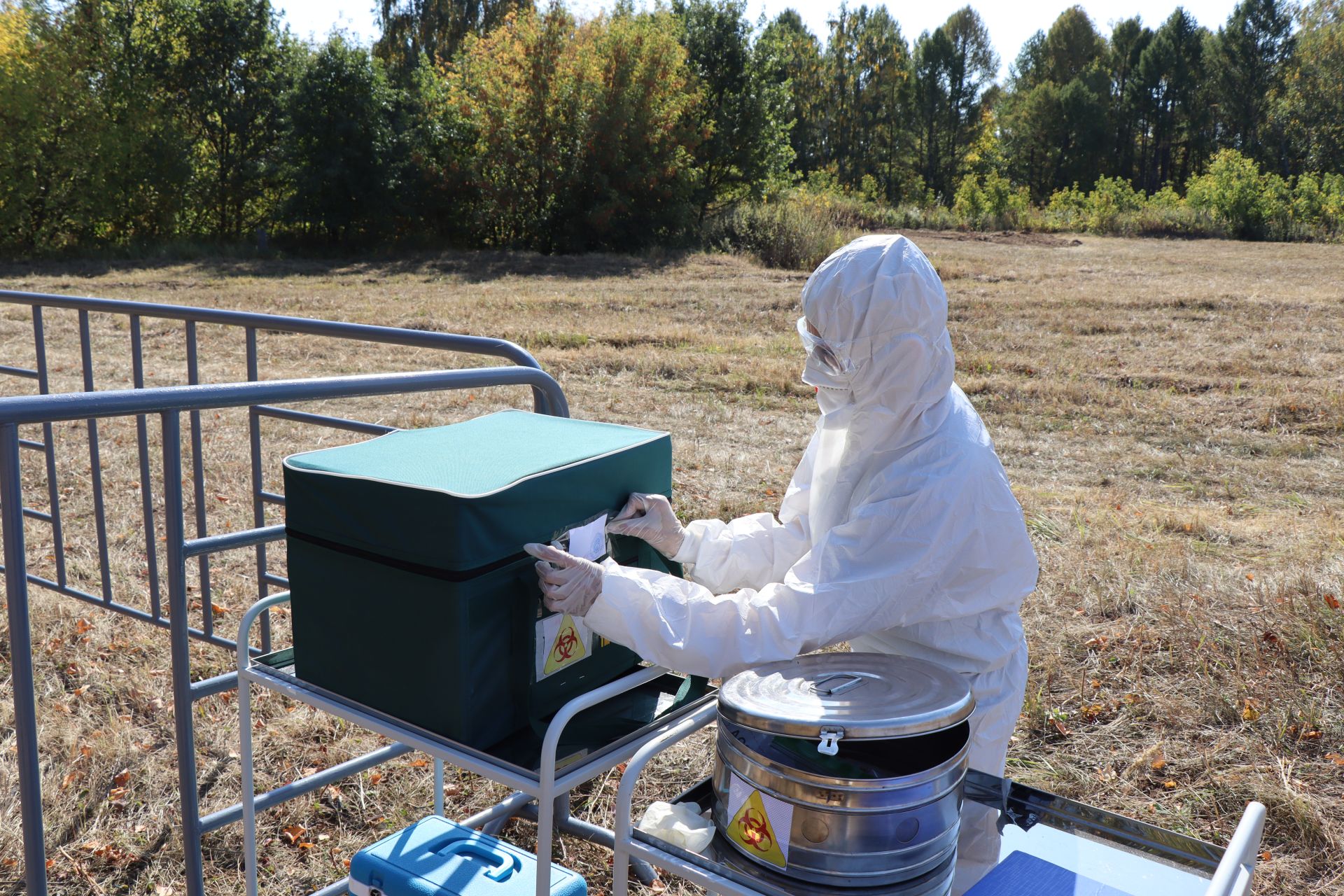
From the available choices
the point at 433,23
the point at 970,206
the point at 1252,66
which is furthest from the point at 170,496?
the point at 1252,66

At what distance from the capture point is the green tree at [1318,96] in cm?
4244

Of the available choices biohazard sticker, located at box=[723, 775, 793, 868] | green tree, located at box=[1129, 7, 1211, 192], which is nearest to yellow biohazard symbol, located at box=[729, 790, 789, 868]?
biohazard sticker, located at box=[723, 775, 793, 868]

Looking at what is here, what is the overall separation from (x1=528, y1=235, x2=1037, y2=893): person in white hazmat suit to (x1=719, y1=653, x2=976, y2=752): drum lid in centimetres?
7

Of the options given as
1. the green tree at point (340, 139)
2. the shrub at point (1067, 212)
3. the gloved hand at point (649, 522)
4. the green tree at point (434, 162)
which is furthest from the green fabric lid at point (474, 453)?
the shrub at point (1067, 212)

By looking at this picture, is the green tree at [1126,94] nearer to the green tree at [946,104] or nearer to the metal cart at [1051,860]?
the green tree at [946,104]

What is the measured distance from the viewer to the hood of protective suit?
71.1 inches

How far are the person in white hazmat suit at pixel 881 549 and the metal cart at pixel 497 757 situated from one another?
0.16 metres

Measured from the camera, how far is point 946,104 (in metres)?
50.3

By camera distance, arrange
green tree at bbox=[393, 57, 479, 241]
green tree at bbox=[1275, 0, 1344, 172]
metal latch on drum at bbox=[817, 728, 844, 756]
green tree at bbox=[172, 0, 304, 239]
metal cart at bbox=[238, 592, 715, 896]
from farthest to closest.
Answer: green tree at bbox=[1275, 0, 1344, 172]
green tree at bbox=[172, 0, 304, 239]
green tree at bbox=[393, 57, 479, 241]
metal cart at bbox=[238, 592, 715, 896]
metal latch on drum at bbox=[817, 728, 844, 756]

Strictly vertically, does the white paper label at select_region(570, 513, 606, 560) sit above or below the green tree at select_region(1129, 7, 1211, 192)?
below

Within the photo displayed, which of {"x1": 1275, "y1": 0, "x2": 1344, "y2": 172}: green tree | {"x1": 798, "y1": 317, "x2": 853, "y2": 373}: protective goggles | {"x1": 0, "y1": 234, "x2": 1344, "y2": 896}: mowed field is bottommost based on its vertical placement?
{"x1": 0, "y1": 234, "x2": 1344, "y2": 896}: mowed field

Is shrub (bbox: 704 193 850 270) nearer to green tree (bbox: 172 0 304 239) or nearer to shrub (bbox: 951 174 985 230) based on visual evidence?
shrub (bbox: 951 174 985 230)

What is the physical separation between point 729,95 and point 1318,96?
1301 inches

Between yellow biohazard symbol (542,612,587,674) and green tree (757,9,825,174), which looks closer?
yellow biohazard symbol (542,612,587,674)
